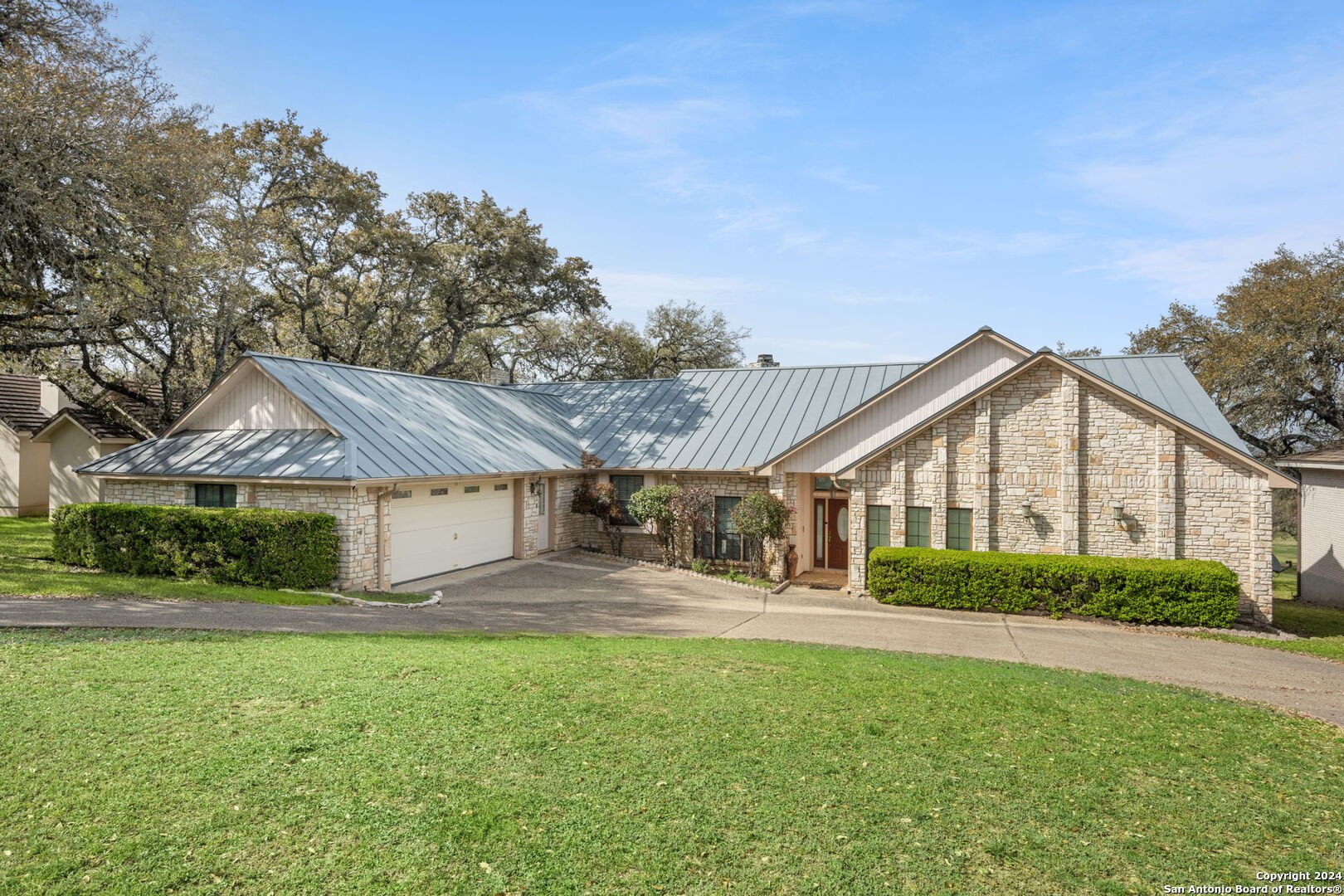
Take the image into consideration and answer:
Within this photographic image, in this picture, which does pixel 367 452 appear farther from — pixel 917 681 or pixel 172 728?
pixel 917 681

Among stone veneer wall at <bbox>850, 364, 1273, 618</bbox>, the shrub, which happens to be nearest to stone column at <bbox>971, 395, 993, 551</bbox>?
stone veneer wall at <bbox>850, 364, 1273, 618</bbox>

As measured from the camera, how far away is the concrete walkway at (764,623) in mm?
10336

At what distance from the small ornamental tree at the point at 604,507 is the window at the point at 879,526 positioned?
23.8ft

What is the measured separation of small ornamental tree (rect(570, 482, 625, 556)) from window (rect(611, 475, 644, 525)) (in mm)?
173

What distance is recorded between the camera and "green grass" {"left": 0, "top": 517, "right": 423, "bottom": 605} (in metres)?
12.7

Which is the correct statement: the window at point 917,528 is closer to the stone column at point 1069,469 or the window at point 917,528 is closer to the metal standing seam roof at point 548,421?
the stone column at point 1069,469

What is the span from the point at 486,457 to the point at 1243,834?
52.5 feet

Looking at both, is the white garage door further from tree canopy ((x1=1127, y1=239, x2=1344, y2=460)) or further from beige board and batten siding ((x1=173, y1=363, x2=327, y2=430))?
tree canopy ((x1=1127, y1=239, x2=1344, y2=460))

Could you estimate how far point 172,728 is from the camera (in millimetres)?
6148

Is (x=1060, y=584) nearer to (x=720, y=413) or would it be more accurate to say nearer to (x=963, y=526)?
(x=963, y=526)

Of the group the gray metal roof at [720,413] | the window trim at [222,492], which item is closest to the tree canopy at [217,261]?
the window trim at [222,492]

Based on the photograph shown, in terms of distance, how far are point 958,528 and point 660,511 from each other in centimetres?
732

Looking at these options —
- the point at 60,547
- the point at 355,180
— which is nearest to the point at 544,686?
the point at 60,547

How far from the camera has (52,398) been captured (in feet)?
92.4
